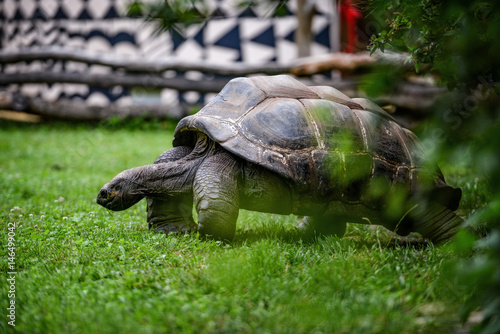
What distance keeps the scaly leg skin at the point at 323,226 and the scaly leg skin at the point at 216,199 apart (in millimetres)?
722

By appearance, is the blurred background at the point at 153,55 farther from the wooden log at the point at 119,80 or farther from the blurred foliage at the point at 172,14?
the blurred foliage at the point at 172,14

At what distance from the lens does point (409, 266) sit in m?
2.76

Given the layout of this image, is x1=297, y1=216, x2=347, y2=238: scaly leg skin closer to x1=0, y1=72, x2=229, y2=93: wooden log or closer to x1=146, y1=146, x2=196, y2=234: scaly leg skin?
x1=146, y1=146, x2=196, y2=234: scaly leg skin

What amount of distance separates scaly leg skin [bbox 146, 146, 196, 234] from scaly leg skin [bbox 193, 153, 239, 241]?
0.39 metres

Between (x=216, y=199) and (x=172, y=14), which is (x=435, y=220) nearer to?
(x=216, y=199)

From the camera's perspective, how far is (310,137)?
329 centimetres

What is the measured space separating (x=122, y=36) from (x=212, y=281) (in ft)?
40.4

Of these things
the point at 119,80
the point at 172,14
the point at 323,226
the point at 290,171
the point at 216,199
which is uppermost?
the point at 172,14

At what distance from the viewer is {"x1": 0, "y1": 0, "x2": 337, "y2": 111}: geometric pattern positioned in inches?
501

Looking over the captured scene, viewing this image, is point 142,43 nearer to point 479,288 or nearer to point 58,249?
point 58,249

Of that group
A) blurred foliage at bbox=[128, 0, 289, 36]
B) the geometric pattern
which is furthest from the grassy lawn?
the geometric pattern

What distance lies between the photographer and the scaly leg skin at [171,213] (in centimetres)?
362

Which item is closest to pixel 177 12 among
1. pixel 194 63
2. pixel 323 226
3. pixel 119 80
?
Result: pixel 323 226

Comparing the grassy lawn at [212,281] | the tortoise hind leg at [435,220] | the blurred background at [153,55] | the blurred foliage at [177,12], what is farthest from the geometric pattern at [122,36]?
the blurred foliage at [177,12]
